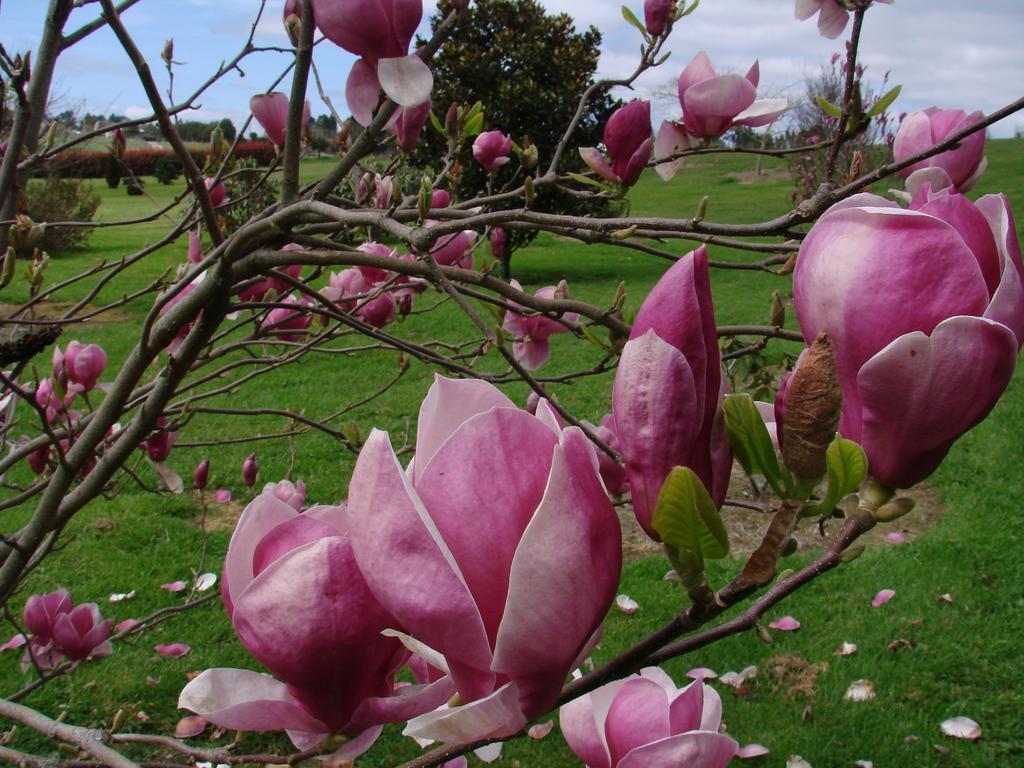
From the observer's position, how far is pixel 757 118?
133 centimetres

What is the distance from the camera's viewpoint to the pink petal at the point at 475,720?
371mm

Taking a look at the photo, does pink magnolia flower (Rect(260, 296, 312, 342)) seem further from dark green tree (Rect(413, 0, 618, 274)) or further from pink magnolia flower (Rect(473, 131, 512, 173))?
dark green tree (Rect(413, 0, 618, 274))

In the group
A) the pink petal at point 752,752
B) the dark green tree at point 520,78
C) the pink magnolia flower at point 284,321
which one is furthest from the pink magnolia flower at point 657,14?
the dark green tree at point 520,78

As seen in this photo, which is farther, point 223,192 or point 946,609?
point 946,609

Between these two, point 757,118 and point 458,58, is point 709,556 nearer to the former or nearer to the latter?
point 757,118

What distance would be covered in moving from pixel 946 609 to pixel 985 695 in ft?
1.50

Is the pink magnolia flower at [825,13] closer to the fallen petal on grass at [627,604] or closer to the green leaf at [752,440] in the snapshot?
the green leaf at [752,440]

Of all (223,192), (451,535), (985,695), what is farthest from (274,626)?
(985,695)

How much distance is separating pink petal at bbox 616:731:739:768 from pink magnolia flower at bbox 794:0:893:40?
101cm

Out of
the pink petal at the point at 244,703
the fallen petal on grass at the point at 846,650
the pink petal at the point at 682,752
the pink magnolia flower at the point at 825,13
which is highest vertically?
the pink magnolia flower at the point at 825,13

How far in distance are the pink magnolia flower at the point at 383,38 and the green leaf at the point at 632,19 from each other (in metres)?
0.71

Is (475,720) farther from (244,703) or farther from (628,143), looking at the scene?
(628,143)

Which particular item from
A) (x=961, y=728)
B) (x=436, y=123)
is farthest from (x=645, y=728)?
(x=961, y=728)

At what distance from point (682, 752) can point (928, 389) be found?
1.00 ft
